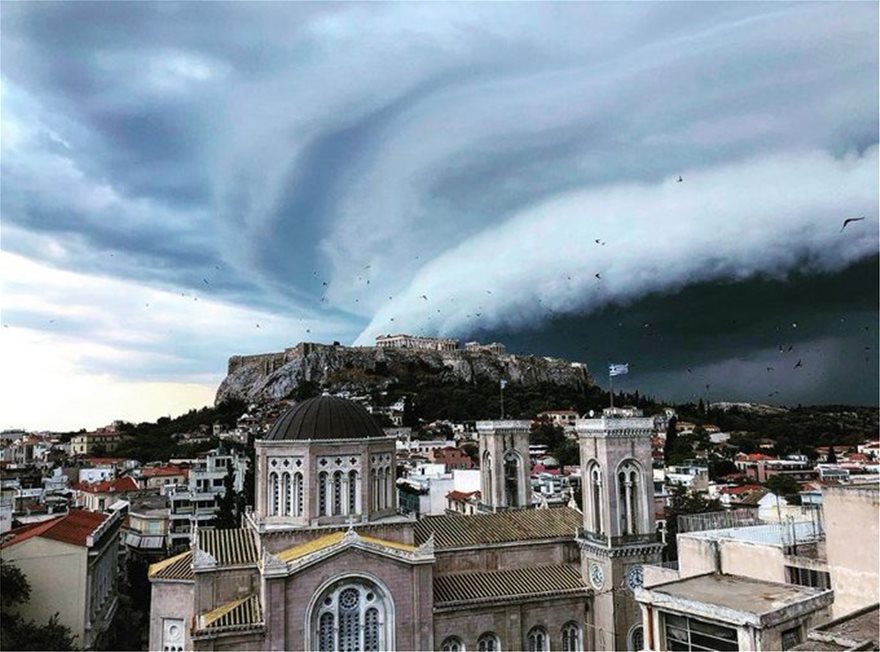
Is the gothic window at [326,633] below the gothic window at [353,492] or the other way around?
below

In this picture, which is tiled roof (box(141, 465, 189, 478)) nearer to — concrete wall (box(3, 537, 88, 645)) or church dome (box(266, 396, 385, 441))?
concrete wall (box(3, 537, 88, 645))

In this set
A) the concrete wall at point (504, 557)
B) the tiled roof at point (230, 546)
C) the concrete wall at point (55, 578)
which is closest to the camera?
the tiled roof at point (230, 546)

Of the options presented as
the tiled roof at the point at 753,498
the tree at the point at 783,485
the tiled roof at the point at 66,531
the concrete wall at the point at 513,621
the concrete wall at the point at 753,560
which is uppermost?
the concrete wall at the point at 753,560

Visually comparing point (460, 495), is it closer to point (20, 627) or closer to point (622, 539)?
point (622, 539)

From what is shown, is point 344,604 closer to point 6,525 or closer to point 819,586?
point 819,586

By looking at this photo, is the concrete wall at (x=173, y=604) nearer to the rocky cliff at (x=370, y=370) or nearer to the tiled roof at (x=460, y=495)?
the tiled roof at (x=460, y=495)

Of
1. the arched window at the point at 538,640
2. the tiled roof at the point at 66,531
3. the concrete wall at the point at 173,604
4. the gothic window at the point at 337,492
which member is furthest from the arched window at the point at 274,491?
the tiled roof at the point at 66,531

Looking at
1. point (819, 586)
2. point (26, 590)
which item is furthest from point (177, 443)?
point (819, 586)

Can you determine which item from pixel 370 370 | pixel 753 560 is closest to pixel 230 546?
pixel 753 560
